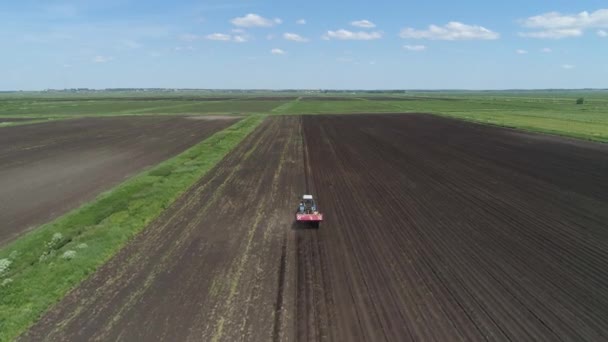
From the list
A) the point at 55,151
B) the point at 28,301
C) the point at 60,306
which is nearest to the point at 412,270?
the point at 60,306

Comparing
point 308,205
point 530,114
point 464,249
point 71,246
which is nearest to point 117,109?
point 71,246

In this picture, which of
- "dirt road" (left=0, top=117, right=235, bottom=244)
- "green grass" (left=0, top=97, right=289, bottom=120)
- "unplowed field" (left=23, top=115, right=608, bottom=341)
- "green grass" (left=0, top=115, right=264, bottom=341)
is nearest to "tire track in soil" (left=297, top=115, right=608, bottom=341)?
"unplowed field" (left=23, top=115, right=608, bottom=341)

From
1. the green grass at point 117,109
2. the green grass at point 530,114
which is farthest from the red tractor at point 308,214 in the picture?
the green grass at point 117,109

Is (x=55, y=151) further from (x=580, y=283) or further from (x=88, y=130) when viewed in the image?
(x=580, y=283)

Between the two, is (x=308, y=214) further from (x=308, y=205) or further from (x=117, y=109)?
(x=117, y=109)

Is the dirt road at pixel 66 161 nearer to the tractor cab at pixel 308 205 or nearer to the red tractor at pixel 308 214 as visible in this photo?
the red tractor at pixel 308 214

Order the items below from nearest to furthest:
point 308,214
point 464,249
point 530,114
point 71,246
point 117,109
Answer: point 464,249 < point 71,246 < point 308,214 < point 530,114 < point 117,109
